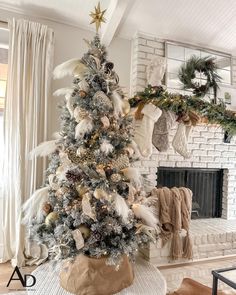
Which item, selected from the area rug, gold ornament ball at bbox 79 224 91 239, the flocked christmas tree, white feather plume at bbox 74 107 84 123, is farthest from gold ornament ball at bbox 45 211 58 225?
the area rug

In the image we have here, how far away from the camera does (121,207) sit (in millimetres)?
1828

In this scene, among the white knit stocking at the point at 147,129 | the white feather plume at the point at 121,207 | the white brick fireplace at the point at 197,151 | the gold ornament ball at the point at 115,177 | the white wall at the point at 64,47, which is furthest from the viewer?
the white brick fireplace at the point at 197,151

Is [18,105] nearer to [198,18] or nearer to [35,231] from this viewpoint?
[35,231]

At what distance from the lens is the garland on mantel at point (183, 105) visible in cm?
269

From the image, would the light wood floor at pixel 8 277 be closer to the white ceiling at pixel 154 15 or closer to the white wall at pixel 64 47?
the white wall at pixel 64 47

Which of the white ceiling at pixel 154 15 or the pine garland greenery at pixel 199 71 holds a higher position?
the white ceiling at pixel 154 15

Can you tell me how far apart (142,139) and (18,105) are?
1.30 metres

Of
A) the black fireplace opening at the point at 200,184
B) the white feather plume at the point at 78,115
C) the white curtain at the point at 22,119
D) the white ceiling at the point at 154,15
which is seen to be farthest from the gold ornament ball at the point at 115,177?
the white ceiling at the point at 154,15

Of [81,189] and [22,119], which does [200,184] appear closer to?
[81,189]

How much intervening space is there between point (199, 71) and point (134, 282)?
2.53m

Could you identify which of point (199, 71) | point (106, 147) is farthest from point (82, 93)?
point (199, 71)

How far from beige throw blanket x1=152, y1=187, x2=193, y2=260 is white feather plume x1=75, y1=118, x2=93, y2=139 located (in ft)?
A: 3.93

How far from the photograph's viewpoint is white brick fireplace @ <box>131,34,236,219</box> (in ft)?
10.0

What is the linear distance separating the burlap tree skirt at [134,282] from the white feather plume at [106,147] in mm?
945
